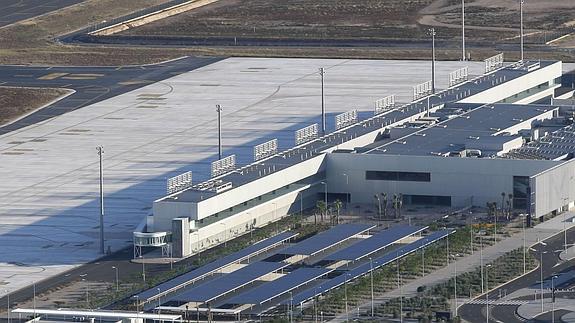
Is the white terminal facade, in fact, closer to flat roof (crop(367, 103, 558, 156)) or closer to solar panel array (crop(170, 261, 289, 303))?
flat roof (crop(367, 103, 558, 156))

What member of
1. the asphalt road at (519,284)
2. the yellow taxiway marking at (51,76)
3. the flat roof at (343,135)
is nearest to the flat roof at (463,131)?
the flat roof at (343,135)

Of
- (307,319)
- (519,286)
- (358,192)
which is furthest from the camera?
(358,192)

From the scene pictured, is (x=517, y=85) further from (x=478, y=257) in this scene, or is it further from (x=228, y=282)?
(x=228, y=282)

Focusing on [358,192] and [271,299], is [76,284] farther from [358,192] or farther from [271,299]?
[358,192]

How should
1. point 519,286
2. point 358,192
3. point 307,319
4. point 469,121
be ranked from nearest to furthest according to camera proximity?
point 307,319 → point 519,286 → point 358,192 → point 469,121

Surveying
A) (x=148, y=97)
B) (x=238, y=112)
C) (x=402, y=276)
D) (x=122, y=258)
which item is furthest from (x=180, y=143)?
(x=402, y=276)

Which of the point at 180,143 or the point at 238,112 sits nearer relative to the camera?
the point at 180,143

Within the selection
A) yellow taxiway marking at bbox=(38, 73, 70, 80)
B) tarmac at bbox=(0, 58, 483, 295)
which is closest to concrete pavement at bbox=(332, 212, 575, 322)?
tarmac at bbox=(0, 58, 483, 295)
